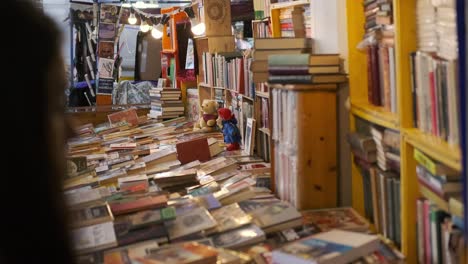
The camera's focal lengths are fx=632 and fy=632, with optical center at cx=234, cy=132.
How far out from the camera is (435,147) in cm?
200

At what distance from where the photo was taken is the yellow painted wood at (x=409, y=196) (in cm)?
234

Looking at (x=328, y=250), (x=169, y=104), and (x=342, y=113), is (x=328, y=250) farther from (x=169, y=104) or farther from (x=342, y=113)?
(x=169, y=104)

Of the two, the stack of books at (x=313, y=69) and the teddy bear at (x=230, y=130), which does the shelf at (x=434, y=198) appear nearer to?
the stack of books at (x=313, y=69)

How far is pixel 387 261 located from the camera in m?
2.21

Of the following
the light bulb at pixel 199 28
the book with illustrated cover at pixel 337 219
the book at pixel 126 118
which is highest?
the light bulb at pixel 199 28

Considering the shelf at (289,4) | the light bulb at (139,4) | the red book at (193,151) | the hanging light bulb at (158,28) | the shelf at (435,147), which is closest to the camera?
the shelf at (435,147)

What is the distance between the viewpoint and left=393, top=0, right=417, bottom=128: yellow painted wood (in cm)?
233

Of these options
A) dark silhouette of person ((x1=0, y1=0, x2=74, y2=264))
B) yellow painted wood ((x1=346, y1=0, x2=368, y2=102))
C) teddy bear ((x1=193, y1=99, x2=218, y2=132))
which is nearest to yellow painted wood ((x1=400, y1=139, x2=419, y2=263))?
yellow painted wood ((x1=346, y1=0, x2=368, y2=102))

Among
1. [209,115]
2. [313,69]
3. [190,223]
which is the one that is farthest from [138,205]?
[209,115]

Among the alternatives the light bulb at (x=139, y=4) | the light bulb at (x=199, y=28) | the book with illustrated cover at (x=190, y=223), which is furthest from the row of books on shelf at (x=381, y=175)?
the light bulb at (x=139, y=4)

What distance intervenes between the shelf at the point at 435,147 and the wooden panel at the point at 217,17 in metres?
4.49

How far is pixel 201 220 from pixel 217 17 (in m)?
4.06

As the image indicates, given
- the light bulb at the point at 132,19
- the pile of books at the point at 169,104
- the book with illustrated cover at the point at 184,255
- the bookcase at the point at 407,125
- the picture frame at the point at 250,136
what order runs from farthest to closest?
the light bulb at the point at 132,19 < the pile of books at the point at 169,104 < the picture frame at the point at 250,136 < the bookcase at the point at 407,125 < the book with illustrated cover at the point at 184,255

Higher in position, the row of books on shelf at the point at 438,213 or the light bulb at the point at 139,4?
the light bulb at the point at 139,4
